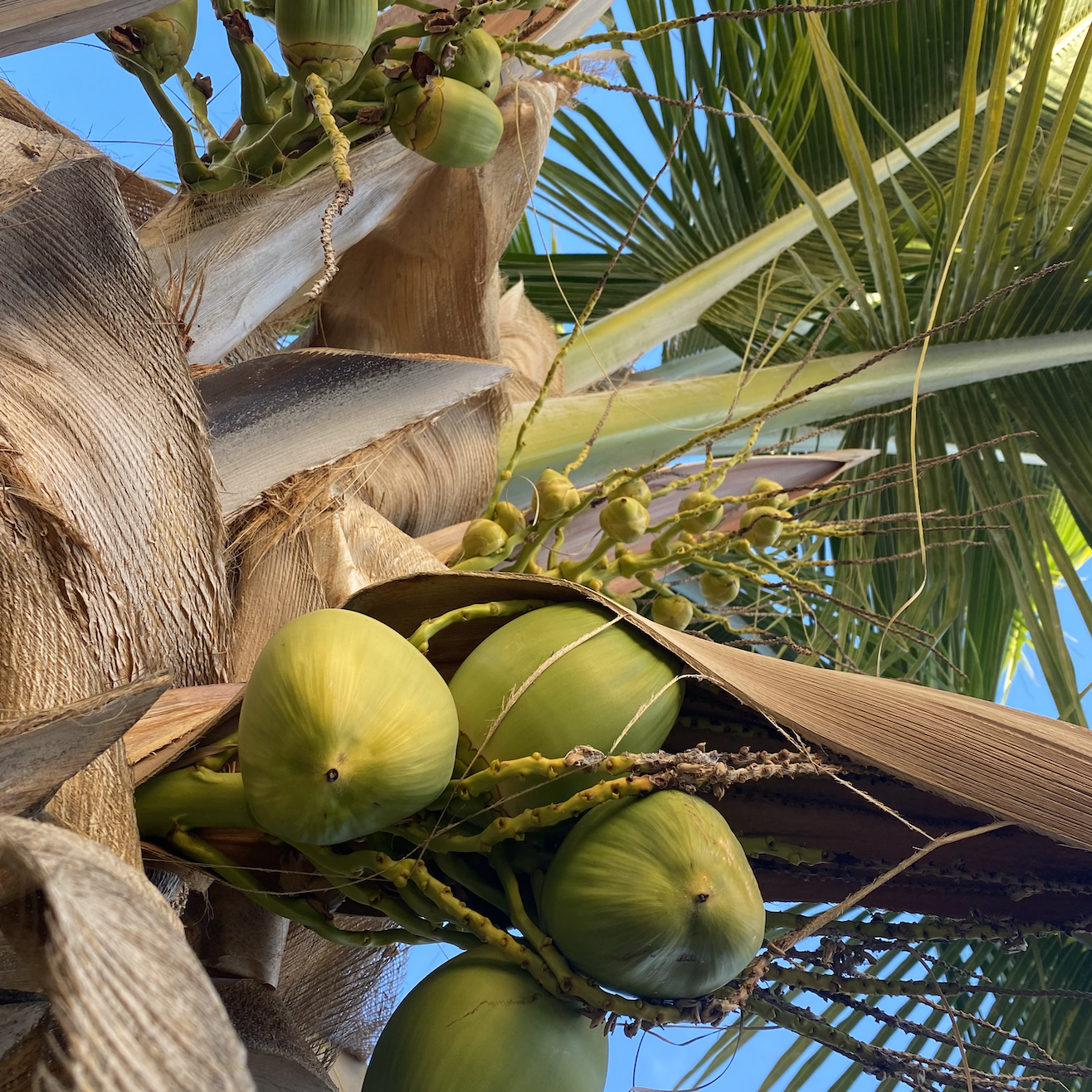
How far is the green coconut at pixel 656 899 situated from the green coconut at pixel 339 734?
2.6 inches

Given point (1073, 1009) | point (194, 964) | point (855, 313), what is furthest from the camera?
point (855, 313)

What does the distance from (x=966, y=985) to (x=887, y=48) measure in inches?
50.6

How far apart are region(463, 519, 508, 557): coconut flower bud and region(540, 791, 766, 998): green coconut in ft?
0.78

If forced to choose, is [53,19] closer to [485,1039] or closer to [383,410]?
[383,410]

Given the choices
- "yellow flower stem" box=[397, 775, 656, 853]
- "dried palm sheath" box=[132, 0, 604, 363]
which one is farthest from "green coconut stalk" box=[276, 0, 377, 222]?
"yellow flower stem" box=[397, 775, 656, 853]

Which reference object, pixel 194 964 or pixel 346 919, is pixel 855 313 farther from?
pixel 194 964

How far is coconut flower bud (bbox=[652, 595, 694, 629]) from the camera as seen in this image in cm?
61

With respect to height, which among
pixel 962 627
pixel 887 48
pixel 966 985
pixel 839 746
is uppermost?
pixel 887 48

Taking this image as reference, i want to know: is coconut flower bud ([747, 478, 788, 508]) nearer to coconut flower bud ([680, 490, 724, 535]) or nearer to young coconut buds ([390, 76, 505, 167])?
coconut flower bud ([680, 490, 724, 535])

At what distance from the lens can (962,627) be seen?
1369 mm

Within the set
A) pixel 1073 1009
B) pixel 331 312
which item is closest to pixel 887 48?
pixel 331 312

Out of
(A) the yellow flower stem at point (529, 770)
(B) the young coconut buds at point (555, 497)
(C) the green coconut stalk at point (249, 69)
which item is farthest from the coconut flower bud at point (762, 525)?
(C) the green coconut stalk at point (249, 69)

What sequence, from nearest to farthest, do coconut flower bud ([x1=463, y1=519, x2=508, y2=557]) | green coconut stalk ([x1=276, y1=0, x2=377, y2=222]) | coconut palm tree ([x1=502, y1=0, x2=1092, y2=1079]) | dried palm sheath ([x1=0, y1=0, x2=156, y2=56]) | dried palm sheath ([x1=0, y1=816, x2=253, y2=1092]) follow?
dried palm sheath ([x1=0, y1=816, x2=253, y2=1092])
dried palm sheath ([x1=0, y1=0, x2=156, y2=56])
green coconut stalk ([x1=276, y1=0, x2=377, y2=222])
coconut flower bud ([x1=463, y1=519, x2=508, y2=557])
coconut palm tree ([x1=502, y1=0, x2=1092, y2=1079])

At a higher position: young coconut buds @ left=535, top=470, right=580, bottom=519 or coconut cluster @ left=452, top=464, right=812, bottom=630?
young coconut buds @ left=535, top=470, right=580, bottom=519
